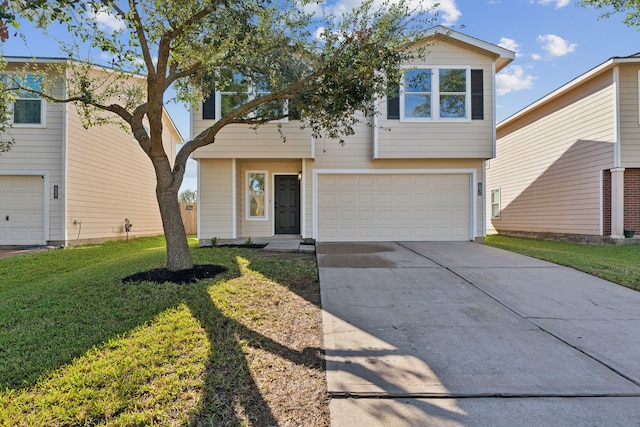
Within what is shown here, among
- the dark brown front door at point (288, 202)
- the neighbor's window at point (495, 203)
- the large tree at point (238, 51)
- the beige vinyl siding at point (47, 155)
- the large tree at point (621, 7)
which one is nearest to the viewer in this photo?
the large tree at point (238, 51)

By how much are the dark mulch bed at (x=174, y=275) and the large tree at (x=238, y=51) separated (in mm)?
167

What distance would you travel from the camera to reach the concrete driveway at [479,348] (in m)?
2.47

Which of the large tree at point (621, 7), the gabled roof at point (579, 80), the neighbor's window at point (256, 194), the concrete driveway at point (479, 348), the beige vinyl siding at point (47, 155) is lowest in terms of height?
the concrete driveway at point (479, 348)

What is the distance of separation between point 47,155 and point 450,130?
1229 centimetres

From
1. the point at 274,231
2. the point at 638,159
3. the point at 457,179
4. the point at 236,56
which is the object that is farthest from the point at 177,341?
the point at 638,159

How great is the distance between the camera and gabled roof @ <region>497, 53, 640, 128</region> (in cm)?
1028

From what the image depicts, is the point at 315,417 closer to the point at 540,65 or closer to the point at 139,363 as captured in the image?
the point at 139,363

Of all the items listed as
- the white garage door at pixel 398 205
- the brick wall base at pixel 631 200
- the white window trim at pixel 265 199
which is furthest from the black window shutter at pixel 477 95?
the white window trim at pixel 265 199

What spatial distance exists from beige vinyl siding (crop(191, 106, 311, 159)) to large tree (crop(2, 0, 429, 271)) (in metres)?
3.21

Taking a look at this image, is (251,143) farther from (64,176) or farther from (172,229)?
(64,176)

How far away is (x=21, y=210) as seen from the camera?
35.1 ft

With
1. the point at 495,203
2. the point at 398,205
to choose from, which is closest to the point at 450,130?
the point at 398,205

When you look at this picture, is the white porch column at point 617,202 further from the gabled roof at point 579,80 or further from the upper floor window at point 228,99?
the upper floor window at point 228,99

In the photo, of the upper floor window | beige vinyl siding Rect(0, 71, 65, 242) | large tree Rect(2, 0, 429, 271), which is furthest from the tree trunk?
beige vinyl siding Rect(0, 71, 65, 242)
